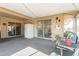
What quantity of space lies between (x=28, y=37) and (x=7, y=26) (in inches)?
115

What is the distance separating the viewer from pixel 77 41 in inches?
327

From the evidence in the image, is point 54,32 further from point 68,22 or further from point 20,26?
point 20,26

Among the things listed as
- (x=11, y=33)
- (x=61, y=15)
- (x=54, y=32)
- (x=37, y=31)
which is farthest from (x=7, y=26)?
(x=61, y=15)

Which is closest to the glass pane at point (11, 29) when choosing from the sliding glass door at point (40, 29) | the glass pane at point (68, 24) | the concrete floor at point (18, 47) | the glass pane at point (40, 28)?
the glass pane at point (40, 28)

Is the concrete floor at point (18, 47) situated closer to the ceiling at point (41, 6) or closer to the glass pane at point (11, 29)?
the ceiling at point (41, 6)

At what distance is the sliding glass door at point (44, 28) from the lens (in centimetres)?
1172

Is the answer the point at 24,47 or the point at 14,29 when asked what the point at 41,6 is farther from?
the point at 14,29

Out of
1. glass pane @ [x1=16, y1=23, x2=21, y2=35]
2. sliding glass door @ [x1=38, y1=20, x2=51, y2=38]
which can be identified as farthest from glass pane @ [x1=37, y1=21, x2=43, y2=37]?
glass pane @ [x1=16, y1=23, x2=21, y2=35]

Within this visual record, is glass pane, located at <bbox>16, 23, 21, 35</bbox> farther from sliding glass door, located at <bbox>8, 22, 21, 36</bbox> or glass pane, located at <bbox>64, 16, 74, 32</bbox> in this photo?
glass pane, located at <bbox>64, 16, 74, 32</bbox>

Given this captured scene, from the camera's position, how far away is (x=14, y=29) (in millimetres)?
14211

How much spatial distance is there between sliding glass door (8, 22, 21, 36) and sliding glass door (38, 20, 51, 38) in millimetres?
3429

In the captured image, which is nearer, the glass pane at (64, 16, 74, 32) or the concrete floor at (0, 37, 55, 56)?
the concrete floor at (0, 37, 55, 56)

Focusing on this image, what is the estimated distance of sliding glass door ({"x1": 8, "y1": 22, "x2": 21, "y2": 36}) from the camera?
13.4 metres

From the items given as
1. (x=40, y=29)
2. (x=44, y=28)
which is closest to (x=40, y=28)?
(x=40, y=29)
